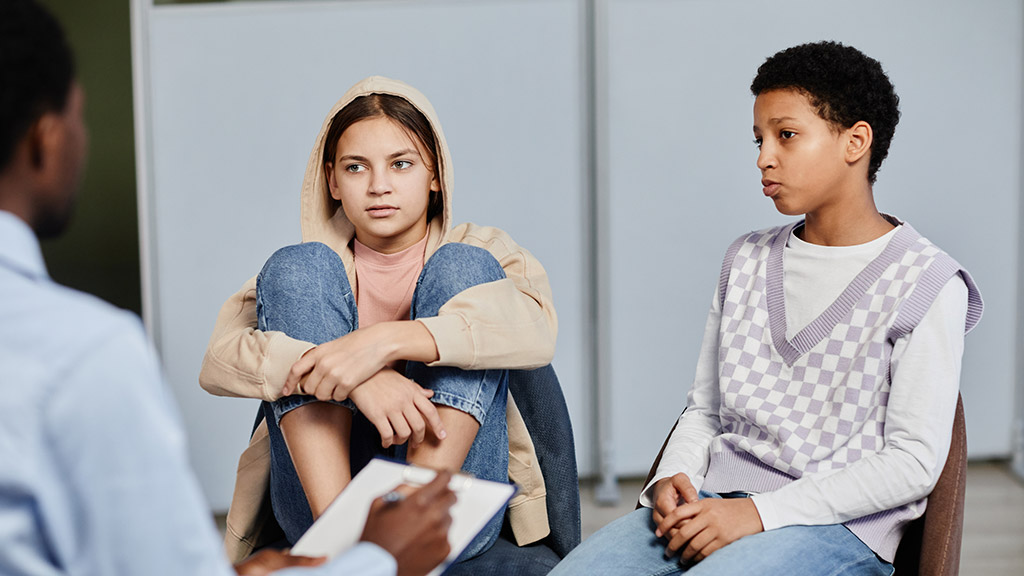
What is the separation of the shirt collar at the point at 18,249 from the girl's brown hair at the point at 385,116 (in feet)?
3.00

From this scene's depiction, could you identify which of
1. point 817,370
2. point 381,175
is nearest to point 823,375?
point 817,370

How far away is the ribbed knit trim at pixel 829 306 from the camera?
133 cm

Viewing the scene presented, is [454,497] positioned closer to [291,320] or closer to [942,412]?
[291,320]

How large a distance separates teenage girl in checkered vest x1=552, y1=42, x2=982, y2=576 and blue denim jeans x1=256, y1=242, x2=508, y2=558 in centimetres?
21

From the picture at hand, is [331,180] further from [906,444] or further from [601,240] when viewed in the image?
[601,240]

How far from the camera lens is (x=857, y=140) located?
1.39 m

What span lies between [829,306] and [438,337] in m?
0.55

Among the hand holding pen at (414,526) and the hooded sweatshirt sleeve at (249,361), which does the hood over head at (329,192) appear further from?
the hand holding pen at (414,526)

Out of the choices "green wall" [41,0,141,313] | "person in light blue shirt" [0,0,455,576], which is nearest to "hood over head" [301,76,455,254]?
"person in light blue shirt" [0,0,455,576]

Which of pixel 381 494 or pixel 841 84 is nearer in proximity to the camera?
pixel 381 494

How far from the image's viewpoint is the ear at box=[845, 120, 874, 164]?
4.55 feet

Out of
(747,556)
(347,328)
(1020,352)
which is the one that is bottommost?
(1020,352)

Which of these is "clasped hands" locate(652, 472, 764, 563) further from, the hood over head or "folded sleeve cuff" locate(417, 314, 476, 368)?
the hood over head

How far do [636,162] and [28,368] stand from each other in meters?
2.18
